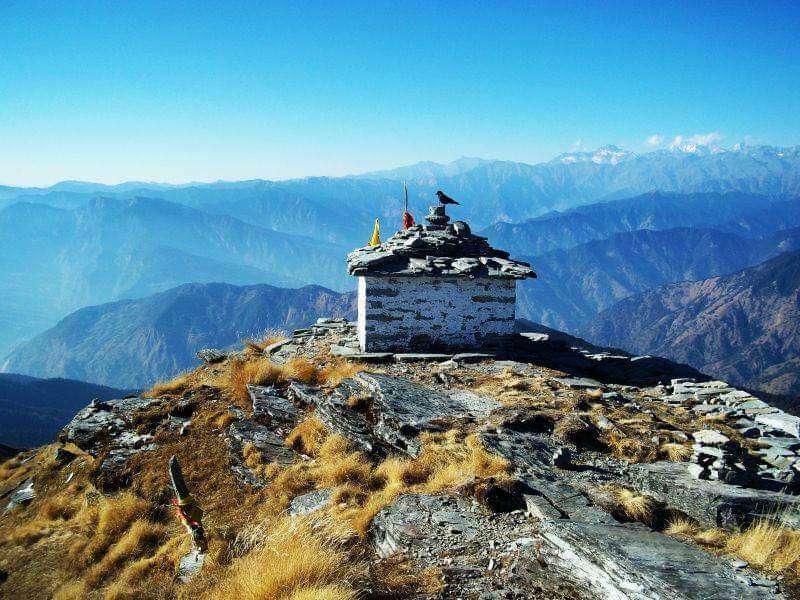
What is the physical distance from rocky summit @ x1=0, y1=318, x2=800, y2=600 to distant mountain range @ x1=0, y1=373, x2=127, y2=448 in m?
62.0

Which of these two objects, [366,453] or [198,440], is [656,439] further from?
[198,440]

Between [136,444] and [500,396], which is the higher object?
[500,396]

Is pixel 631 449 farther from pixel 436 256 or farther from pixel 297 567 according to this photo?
pixel 436 256

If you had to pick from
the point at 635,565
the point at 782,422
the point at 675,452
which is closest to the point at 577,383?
the point at 782,422

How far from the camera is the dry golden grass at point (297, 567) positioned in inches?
180

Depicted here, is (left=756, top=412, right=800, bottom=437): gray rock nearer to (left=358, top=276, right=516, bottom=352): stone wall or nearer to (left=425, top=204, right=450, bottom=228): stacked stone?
(left=358, top=276, right=516, bottom=352): stone wall

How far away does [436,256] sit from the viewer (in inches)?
674

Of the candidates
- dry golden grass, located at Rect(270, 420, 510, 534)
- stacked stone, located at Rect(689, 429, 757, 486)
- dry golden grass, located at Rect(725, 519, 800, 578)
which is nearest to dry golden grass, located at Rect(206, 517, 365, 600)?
dry golden grass, located at Rect(270, 420, 510, 534)

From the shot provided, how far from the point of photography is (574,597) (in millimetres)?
4578

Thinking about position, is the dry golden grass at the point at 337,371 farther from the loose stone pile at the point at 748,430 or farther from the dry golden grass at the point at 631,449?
the loose stone pile at the point at 748,430

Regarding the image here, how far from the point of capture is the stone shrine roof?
52.1 ft

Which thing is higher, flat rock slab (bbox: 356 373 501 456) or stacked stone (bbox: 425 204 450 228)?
stacked stone (bbox: 425 204 450 228)

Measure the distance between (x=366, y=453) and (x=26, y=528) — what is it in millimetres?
6275

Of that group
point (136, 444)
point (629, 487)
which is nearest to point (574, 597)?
point (629, 487)
